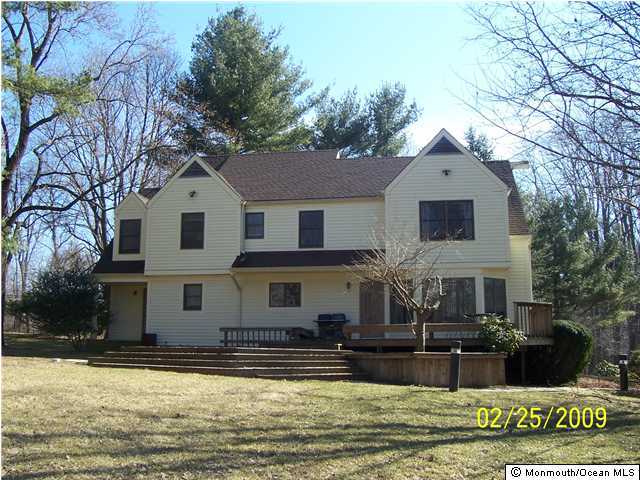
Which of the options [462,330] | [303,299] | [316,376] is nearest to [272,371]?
[316,376]

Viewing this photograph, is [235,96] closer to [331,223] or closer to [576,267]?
[331,223]

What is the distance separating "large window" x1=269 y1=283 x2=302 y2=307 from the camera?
23.0 m

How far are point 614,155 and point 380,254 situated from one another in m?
11.6

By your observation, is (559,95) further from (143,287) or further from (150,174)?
(150,174)

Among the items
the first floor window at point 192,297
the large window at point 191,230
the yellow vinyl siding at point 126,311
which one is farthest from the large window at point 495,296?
the yellow vinyl siding at point 126,311

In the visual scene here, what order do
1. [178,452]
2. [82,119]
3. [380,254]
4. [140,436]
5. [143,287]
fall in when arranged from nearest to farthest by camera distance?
[178,452] < [140,436] < [380,254] < [143,287] < [82,119]

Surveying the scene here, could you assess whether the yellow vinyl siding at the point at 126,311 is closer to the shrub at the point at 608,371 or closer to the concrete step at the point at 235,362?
the concrete step at the point at 235,362

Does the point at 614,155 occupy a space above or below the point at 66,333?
above

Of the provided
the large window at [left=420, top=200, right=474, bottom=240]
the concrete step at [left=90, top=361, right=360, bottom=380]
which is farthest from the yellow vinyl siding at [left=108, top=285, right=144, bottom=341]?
the large window at [left=420, top=200, right=474, bottom=240]

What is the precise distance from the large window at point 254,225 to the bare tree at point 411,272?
4288mm

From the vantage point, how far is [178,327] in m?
23.6

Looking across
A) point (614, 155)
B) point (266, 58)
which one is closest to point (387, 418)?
point (614, 155)

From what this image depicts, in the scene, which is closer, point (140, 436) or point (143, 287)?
point (140, 436)
